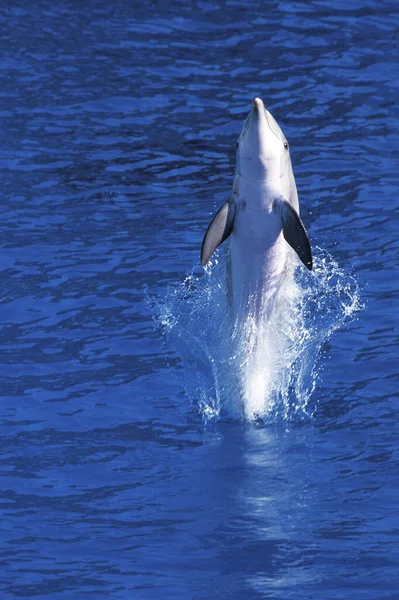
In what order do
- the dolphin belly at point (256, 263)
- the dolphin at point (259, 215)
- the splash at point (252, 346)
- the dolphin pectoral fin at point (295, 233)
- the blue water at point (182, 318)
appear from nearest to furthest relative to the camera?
1. the blue water at point (182, 318)
2. the dolphin pectoral fin at point (295, 233)
3. the dolphin at point (259, 215)
4. the dolphin belly at point (256, 263)
5. the splash at point (252, 346)

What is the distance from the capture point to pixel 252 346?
10.2 m

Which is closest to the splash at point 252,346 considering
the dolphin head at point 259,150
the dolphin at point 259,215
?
the dolphin at point 259,215

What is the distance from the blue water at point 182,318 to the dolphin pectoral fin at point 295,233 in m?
1.15

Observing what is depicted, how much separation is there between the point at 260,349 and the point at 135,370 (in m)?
1.04

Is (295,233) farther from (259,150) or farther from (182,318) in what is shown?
(182,318)

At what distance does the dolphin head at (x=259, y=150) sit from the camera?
9.55 metres

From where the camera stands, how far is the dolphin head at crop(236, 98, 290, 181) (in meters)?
9.55

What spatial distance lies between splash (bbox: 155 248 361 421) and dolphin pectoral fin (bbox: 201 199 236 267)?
0.73 meters

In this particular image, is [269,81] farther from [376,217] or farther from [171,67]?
[376,217]

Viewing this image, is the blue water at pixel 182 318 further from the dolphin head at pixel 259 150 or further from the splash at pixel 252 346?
the dolphin head at pixel 259 150

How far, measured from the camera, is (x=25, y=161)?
14.5 metres

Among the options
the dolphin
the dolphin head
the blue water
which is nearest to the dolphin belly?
the dolphin

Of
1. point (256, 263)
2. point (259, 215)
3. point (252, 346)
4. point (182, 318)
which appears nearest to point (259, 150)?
point (259, 215)

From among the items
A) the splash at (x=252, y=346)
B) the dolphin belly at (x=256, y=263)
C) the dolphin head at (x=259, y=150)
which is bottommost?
the splash at (x=252, y=346)
